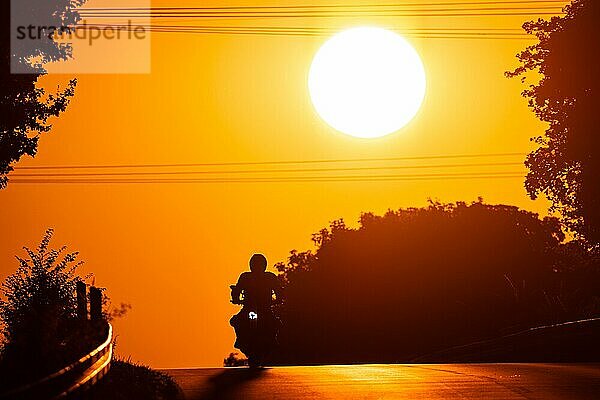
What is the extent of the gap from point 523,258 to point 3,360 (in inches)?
3067

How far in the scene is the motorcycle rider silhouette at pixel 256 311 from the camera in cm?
2305

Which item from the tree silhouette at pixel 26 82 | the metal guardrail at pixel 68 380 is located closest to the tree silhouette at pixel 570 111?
the tree silhouette at pixel 26 82

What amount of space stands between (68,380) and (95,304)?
935 centimetres

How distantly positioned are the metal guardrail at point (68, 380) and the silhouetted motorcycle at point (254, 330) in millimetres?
7892

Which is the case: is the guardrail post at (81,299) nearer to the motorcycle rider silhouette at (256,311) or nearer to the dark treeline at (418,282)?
the motorcycle rider silhouette at (256,311)

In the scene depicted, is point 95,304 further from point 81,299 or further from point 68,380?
point 68,380

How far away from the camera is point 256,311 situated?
2350cm

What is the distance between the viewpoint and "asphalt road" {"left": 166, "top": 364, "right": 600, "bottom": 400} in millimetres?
16688

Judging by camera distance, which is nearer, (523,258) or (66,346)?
(66,346)

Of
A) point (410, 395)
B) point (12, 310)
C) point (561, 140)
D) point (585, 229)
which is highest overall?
point (561, 140)

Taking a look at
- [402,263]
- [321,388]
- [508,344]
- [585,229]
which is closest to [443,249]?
[402,263]

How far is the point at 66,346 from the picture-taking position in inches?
658

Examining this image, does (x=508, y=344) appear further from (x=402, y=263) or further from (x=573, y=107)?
(x=402, y=263)

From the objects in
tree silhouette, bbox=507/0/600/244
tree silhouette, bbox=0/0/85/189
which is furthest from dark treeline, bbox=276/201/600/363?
tree silhouette, bbox=0/0/85/189
